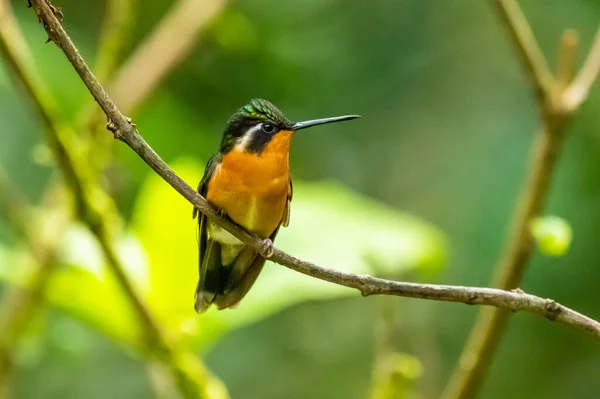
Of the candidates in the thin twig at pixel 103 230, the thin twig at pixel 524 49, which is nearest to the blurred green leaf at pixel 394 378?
the thin twig at pixel 103 230

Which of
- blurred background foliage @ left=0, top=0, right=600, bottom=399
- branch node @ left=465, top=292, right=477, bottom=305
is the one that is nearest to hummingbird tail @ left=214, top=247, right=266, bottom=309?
branch node @ left=465, top=292, right=477, bottom=305

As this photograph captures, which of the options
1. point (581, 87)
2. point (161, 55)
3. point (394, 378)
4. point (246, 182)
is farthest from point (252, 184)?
point (161, 55)

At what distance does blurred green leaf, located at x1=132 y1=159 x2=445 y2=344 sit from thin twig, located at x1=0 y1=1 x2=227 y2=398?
8cm

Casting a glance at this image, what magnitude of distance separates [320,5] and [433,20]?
1.85 ft

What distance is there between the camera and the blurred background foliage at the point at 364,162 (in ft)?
10.5

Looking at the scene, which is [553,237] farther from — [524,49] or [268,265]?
[268,265]

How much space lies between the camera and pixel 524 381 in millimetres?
3557

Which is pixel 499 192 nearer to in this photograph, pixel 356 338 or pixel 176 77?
pixel 356 338

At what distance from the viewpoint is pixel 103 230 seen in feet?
6.28

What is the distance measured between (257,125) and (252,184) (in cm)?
12

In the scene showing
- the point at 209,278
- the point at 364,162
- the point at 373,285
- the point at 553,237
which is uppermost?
the point at 553,237

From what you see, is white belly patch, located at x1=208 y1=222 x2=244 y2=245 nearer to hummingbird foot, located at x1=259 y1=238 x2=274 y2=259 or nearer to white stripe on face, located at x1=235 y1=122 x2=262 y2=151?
white stripe on face, located at x1=235 y1=122 x2=262 y2=151

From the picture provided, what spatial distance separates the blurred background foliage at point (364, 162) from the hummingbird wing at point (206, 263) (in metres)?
0.85

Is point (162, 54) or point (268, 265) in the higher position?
point (162, 54)
